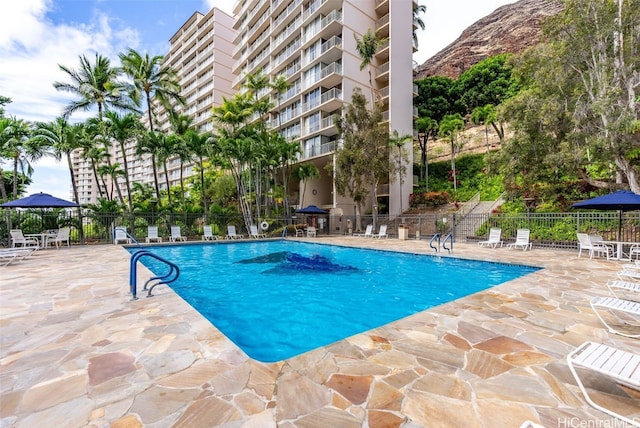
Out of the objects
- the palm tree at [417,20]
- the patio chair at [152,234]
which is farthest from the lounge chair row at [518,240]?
the palm tree at [417,20]

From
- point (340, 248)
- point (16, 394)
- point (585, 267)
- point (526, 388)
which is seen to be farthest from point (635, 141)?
point (16, 394)

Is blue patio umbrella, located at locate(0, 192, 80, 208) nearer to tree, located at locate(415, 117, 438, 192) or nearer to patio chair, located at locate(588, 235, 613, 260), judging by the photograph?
patio chair, located at locate(588, 235, 613, 260)

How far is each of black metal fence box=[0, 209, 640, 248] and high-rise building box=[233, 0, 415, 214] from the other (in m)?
6.63

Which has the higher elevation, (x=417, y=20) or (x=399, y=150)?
(x=417, y=20)

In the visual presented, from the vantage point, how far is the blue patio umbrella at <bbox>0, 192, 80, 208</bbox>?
11305 mm

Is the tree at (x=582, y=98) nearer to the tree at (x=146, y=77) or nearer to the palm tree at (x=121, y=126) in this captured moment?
the palm tree at (x=121, y=126)

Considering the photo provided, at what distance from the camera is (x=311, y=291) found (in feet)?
23.2

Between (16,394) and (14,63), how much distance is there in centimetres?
1923

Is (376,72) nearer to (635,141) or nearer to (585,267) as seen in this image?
(635,141)

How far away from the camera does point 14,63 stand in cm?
1385

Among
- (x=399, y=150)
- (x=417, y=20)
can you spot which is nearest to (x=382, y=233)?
(x=399, y=150)

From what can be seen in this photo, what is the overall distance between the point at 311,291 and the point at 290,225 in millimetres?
15482

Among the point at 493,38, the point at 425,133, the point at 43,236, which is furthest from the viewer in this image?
the point at 493,38

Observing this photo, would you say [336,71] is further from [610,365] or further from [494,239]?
[610,365]
